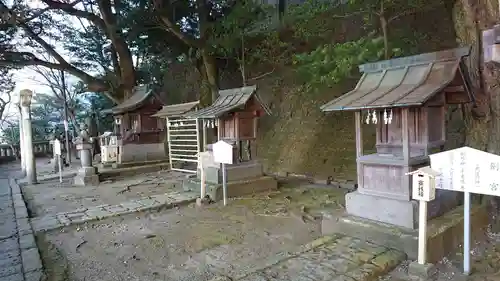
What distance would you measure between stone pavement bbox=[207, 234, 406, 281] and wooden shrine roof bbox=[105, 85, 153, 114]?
34.0 feet

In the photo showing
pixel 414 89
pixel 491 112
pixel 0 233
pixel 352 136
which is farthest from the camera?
pixel 352 136

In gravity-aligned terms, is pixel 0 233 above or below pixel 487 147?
below

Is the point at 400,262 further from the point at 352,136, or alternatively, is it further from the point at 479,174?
the point at 352,136

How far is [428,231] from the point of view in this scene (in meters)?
A: 4.29

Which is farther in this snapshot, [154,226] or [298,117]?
[298,117]

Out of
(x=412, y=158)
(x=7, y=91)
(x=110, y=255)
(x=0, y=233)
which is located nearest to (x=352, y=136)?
(x=412, y=158)

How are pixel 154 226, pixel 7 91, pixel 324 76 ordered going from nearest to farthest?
pixel 154 226
pixel 324 76
pixel 7 91

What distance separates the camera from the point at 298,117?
40.7ft

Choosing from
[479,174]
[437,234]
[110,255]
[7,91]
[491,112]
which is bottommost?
[110,255]

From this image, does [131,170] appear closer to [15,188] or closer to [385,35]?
[15,188]

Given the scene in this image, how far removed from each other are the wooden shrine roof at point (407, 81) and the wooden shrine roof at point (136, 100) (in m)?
9.85

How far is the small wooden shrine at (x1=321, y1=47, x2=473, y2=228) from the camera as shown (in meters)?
4.46

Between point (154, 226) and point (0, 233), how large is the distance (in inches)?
99.4

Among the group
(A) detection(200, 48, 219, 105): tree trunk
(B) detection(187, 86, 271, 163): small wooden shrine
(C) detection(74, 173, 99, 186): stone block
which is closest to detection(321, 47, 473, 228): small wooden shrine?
(B) detection(187, 86, 271, 163): small wooden shrine
